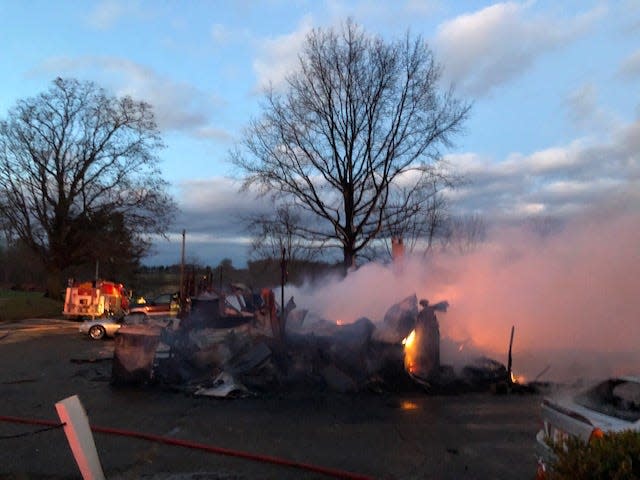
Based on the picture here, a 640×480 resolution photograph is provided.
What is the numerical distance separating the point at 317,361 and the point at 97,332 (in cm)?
1246

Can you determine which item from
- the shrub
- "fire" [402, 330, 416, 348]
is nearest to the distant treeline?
"fire" [402, 330, 416, 348]

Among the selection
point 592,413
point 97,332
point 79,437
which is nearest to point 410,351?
point 592,413

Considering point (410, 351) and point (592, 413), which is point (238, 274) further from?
point (592, 413)

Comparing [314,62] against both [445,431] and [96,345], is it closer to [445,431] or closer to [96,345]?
[96,345]

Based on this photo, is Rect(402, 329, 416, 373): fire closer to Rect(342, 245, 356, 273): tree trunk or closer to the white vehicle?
the white vehicle

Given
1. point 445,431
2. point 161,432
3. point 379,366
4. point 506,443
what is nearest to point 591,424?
point 506,443

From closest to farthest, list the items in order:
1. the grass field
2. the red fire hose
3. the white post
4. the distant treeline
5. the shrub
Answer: the shrub → the white post → the red fire hose → the distant treeline → the grass field

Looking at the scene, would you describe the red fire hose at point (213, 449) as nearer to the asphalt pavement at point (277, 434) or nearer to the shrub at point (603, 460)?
the asphalt pavement at point (277, 434)

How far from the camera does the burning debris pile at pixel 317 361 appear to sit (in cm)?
1133

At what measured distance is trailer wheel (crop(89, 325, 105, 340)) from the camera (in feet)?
69.3

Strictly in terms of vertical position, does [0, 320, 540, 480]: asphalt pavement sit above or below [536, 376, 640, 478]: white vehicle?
below

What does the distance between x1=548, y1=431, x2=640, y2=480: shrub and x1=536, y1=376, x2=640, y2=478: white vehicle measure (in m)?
1.05

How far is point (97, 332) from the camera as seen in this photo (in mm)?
21219

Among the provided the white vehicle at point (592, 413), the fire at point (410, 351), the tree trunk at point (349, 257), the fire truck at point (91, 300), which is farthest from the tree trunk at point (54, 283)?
the white vehicle at point (592, 413)
